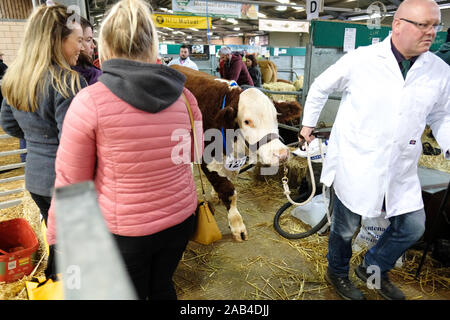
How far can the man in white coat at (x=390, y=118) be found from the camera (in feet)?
5.63

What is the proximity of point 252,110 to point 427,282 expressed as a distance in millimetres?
2041

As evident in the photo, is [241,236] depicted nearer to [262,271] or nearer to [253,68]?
[262,271]

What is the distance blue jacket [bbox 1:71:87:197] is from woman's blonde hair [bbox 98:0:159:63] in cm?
48

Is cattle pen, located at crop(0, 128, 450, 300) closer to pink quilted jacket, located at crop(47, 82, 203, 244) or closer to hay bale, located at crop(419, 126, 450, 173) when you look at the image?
pink quilted jacket, located at crop(47, 82, 203, 244)

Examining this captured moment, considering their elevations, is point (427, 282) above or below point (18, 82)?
below

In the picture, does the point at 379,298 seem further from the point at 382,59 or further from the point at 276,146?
the point at 382,59

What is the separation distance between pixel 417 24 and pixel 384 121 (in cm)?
56

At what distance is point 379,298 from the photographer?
2232mm

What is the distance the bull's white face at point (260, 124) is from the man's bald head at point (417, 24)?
1.15 m

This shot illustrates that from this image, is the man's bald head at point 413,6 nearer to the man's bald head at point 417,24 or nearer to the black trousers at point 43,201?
the man's bald head at point 417,24

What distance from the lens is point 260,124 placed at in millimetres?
2604

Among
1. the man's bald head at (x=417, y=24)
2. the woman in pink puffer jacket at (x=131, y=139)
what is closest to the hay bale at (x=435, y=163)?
the man's bald head at (x=417, y=24)
